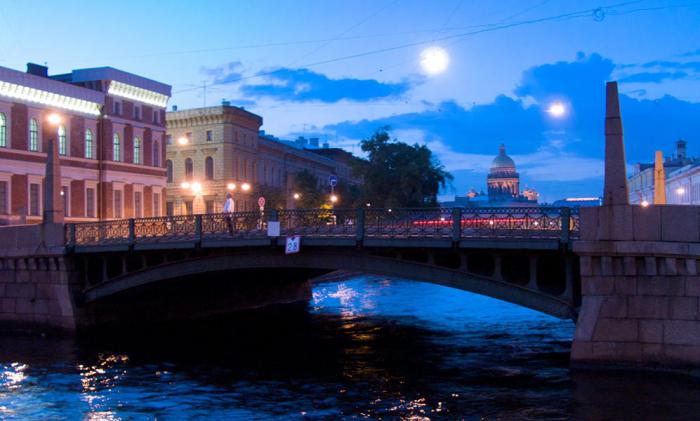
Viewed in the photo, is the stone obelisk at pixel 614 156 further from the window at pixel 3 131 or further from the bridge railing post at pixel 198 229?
the window at pixel 3 131

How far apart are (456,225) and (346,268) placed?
4.55m

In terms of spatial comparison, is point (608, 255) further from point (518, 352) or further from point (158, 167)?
point (158, 167)

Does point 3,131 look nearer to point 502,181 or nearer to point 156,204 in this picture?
point 156,204

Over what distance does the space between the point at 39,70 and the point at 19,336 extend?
2303 centimetres

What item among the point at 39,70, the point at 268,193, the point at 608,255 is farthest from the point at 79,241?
the point at 268,193

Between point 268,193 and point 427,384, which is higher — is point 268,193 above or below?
above

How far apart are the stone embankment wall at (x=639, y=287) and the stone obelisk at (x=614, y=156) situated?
1.10ft

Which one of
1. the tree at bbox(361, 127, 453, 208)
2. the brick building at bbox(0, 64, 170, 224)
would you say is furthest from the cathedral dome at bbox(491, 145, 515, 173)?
the brick building at bbox(0, 64, 170, 224)

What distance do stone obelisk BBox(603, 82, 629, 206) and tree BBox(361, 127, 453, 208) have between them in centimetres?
5068

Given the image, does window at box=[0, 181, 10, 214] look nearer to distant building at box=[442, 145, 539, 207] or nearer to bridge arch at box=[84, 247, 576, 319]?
bridge arch at box=[84, 247, 576, 319]

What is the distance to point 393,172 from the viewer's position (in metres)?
70.7

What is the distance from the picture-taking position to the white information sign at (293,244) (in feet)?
78.4

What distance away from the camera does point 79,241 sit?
29.2 metres

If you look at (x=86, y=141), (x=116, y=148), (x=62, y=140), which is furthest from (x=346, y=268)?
(x=116, y=148)
